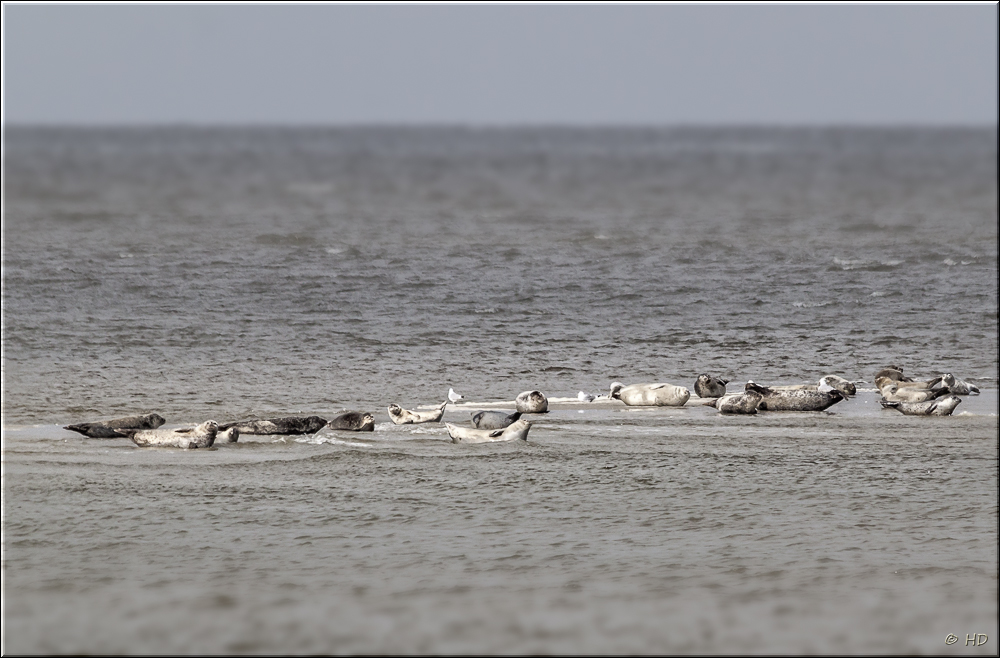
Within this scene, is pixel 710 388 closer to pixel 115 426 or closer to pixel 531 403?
pixel 531 403

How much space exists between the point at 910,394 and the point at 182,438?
4355mm

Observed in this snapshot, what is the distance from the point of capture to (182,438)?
6.30 metres

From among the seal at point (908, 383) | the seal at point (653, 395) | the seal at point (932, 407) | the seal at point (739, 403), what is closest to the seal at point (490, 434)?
the seal at point (653, 395)

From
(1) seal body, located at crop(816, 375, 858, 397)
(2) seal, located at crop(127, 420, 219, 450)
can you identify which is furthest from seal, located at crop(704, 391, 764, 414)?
(2) seal, located at crop(127, 420, 219, 450)

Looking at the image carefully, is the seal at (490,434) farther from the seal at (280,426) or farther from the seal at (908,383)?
the seal at (908,383)

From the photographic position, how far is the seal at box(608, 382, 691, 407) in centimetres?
714

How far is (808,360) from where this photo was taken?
28.5 ft

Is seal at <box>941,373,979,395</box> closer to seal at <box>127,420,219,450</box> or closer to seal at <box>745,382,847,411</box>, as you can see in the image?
seal at <box>745,382,847,411</box>

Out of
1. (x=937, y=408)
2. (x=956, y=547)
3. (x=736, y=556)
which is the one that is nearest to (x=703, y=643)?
(x=736, y=556)

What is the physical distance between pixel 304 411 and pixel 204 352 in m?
2.30

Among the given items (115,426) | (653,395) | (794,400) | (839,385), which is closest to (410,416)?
(653,395)

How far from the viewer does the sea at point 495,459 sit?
3.79 meters

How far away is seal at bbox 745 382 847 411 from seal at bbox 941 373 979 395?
0.75m

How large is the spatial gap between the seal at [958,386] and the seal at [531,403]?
2.56 metres
